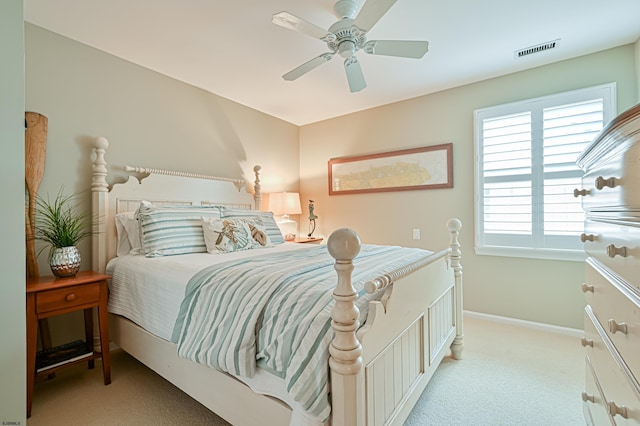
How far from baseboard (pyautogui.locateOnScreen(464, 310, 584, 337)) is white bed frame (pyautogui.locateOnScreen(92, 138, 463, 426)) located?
3.41ft

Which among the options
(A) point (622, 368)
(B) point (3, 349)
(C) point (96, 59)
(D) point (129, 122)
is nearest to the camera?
(A) point (622, 368)

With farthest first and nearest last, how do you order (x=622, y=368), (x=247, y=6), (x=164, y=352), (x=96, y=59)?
(x=96, y=59)
(x=247, y=6)
(x=164, y=352)
(x=622, y=368)

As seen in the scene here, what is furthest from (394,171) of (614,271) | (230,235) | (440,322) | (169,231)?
(614,271)

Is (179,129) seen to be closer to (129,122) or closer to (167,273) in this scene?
(129,122)

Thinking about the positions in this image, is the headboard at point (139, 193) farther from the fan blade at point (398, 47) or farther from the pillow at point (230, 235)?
the fan blade at point (398, 47)

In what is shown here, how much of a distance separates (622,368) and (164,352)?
202 centimetres

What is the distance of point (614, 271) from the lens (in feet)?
3.23

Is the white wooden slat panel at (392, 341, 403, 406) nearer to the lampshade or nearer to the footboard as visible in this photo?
the footboard

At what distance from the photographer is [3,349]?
119 centimetres

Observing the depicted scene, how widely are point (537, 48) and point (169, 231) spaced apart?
10.9 ft

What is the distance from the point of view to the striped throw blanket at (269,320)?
39.0 inches

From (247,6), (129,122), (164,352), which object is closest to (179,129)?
(129,122)

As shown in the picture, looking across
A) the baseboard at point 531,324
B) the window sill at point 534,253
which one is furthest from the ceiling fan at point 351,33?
the baseboard at point 531,324

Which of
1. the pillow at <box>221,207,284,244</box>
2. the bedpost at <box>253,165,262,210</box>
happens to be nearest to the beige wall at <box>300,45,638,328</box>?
the bedpost at <box>253,165,262,210</box>
